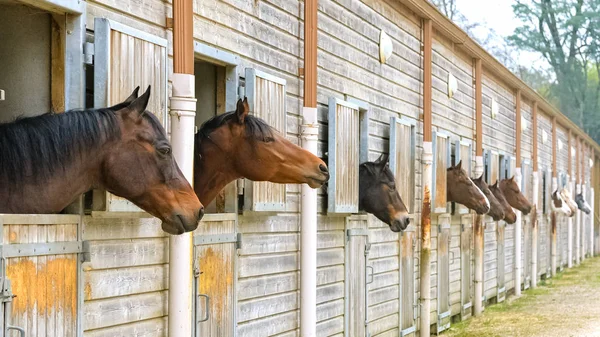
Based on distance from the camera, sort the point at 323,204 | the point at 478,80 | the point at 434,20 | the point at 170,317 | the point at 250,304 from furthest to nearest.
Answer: the point at 478,80 < the point at 434,20 < the point at 323,204 < the point at 250,304 < the point at 170,317

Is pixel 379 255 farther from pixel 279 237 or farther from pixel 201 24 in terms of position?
pixel 201 24

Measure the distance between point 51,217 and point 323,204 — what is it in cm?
389

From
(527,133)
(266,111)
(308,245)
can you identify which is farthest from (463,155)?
(266,111)

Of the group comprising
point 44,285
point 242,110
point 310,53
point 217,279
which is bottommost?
point 217,279

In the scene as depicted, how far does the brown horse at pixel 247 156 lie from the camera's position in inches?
224

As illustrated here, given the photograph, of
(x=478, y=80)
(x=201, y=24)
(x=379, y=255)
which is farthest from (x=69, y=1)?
(x=478, y=80)

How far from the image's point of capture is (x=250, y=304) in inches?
255

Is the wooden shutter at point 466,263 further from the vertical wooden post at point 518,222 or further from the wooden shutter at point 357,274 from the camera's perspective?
the wooden shutter at point 357,274

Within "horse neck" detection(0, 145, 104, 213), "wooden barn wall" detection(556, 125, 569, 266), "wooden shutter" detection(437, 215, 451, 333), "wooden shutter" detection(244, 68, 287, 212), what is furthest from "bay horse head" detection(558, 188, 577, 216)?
"horse neck" detection(0, 145, 104, 213)

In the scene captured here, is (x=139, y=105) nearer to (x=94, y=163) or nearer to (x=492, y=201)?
(x=94, y=163)

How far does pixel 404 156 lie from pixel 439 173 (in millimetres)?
1673

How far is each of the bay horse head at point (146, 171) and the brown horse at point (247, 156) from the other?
1243mm

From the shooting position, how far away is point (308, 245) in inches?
284

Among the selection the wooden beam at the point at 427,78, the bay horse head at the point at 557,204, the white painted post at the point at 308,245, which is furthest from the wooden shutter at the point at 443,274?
the bay horse head at the point at 557,204
